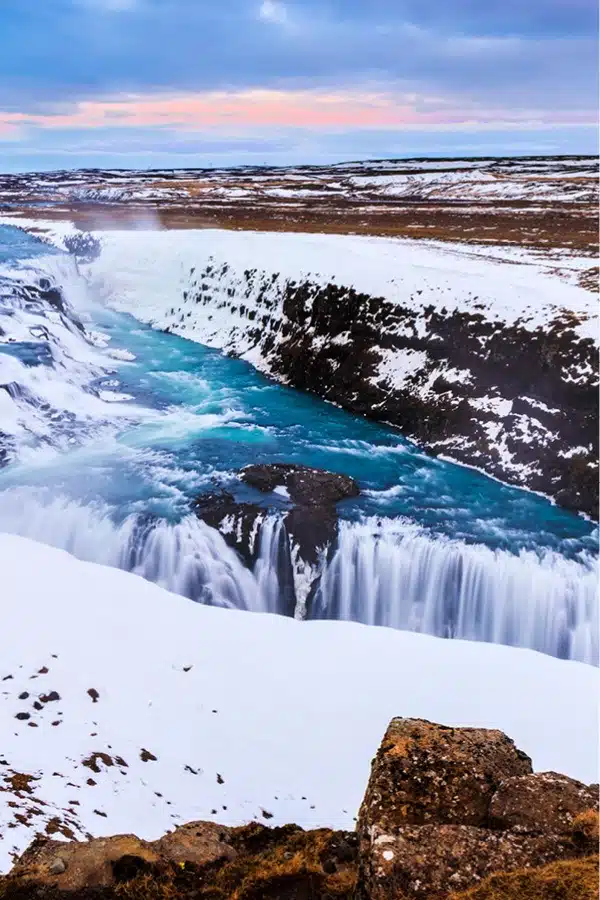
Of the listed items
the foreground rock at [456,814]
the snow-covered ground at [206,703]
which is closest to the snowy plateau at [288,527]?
the snow-covered ground at [206,703]

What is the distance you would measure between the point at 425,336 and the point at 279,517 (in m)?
14.6

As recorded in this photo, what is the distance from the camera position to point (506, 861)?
5453mm

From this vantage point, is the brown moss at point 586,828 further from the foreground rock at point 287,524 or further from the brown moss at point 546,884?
the foreground rock at point 287,524

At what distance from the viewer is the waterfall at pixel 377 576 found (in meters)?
17.2

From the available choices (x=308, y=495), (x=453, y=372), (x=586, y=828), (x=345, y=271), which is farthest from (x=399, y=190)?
(x=586, y=828)

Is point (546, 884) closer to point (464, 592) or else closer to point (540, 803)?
point (540, 803)

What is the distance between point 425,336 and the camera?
30.3 metres

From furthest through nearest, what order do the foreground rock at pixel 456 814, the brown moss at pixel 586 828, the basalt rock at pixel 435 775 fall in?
1. the basalt rock at pixel 435 775
2. the brown moss at pixel 586 828
3. the foreground rock at pixel 456 814

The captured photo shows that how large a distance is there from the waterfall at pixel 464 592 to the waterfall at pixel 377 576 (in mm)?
27

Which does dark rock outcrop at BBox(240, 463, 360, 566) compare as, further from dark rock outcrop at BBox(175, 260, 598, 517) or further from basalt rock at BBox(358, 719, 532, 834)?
basalt rock at BBox(358, 719, 532, 834)

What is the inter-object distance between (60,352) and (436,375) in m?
16.8

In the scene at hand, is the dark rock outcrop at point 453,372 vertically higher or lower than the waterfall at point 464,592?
higher

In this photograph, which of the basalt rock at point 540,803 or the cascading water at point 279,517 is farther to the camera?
the cascading water at point 279,517

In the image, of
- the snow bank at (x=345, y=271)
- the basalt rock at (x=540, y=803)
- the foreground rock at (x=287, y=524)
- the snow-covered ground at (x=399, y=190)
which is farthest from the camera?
the snow-covered ground at (x=399, y=190)
